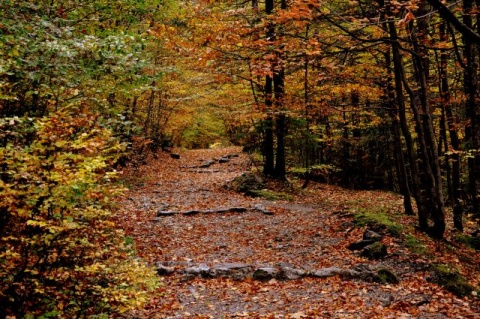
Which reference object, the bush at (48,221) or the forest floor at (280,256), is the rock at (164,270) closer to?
the forest floor at (280,256)

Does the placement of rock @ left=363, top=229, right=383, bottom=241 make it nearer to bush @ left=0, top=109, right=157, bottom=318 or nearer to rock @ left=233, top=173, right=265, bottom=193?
bush @ left=0, top=109, right=157, bottom=318

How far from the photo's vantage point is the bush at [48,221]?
4.08 metres

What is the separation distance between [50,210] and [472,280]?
7887mm

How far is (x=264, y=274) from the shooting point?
7.75 meters

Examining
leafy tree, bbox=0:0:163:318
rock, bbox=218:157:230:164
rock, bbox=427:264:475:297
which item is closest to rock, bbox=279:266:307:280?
rock, bbox=427:264:475:297

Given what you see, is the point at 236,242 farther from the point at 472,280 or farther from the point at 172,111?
the point at 172,111

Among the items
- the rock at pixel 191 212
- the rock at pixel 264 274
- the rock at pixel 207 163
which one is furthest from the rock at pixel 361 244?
the rock at pixel 207 163

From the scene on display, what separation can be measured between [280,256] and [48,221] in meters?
6.08

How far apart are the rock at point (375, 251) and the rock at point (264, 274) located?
235 centimetres

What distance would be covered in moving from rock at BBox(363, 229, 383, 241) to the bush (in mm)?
6251

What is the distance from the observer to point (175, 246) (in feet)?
31.8

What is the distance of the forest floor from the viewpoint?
6.47 metres

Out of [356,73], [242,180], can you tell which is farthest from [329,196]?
[356,73]

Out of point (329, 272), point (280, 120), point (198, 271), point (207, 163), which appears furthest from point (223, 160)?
point (329, 272)
